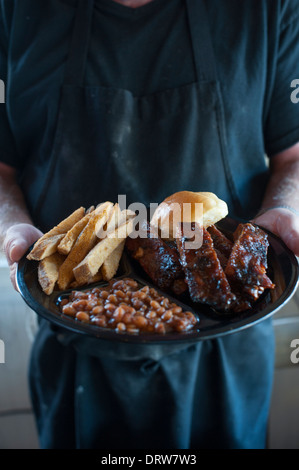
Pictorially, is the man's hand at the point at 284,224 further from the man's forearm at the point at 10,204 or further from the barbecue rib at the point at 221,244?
the man's forearm at the point at 10,204

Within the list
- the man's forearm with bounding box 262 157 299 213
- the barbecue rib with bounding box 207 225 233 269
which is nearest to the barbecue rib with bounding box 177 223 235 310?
the barbecue rib with bounding box 207 225 233 269

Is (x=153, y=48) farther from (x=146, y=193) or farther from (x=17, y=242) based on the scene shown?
(x=17, y=242)

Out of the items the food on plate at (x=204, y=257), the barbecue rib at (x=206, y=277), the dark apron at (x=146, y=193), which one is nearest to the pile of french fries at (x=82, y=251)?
the food on plate at (x=204, y=257)

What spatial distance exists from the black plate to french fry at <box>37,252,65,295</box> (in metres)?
0.03

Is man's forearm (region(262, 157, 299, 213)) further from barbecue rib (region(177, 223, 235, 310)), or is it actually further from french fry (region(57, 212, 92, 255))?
french fry (region(57, 212, 92, 255))

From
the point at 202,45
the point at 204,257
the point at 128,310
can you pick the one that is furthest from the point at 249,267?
the point at 202,45

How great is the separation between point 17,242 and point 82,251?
0.32 m

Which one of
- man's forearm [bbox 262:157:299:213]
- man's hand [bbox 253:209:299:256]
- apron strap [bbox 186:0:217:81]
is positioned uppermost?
apron strap [bbox 186:0:217:81]

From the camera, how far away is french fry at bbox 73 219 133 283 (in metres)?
1.37

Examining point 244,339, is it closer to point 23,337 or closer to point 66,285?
point 66,285

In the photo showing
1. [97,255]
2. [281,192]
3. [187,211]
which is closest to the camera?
[97,255]

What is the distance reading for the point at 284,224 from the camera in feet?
5.32

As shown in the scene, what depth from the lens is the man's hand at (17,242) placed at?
1.56m
